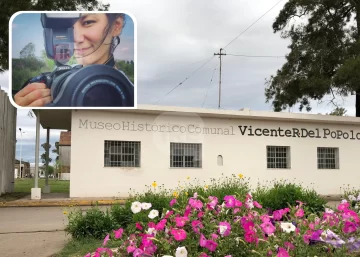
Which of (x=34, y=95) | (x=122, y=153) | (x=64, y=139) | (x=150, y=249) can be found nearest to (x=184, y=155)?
(x=122, y=153)

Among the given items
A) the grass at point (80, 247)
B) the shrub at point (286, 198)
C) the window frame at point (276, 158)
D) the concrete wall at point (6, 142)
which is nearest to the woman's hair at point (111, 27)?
the shrub at point (286, 198)

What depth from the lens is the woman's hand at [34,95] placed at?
14449mm

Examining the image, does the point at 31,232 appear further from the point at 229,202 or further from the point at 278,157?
the point at 278,157

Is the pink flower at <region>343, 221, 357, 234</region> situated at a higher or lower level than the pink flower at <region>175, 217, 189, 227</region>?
lower

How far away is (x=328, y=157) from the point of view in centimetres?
1980

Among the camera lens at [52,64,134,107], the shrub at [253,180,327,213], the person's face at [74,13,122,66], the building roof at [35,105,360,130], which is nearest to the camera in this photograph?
the shrub at [253,180,327,213]

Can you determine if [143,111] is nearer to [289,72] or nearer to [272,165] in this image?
[272,165]

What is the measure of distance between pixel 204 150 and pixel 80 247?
Answer: 442 inches

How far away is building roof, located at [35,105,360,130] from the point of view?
16641 millimetres

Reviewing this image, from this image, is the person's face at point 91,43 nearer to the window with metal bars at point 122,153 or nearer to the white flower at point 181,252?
the window with metal bars at point 122,153

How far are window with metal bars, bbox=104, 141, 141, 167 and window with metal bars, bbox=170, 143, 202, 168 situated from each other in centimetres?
143

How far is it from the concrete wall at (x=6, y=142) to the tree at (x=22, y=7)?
1.79 meters

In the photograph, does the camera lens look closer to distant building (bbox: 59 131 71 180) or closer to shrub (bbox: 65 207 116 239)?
shrub (bbox: 65 207 116 239)

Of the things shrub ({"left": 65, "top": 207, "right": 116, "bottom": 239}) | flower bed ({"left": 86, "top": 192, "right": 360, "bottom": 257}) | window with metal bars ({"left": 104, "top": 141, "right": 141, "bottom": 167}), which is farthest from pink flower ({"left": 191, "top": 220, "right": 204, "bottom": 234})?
window with metal bars ({"left": 104, "top": 141, "right": 141, "bottom": 167})
